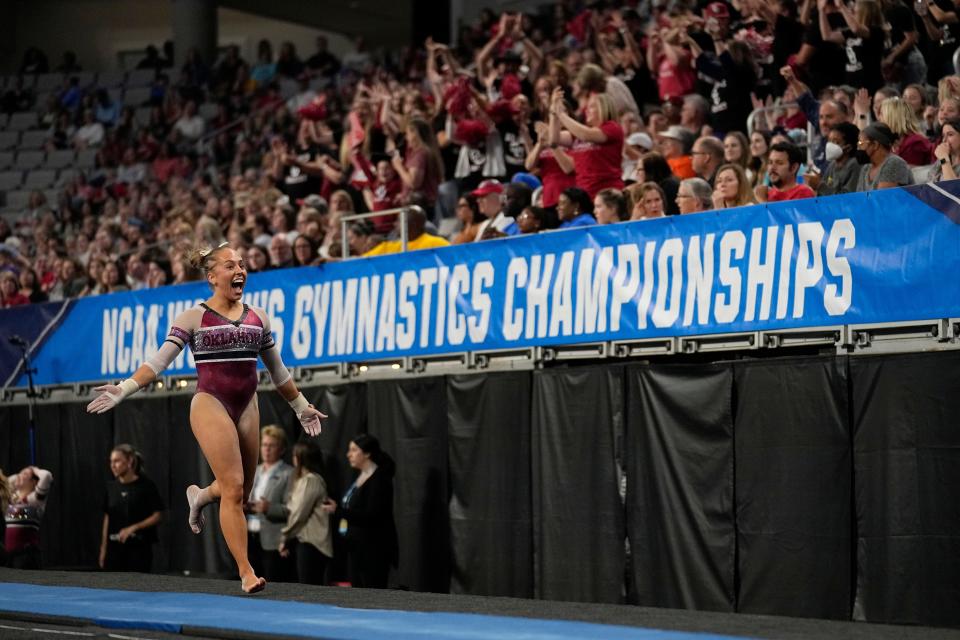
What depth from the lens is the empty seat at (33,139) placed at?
93.1 feet

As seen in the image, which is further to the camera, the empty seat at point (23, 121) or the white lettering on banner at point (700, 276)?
the empty seat at point (23, 121)

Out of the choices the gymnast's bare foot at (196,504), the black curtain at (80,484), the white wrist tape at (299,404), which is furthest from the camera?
the black curtain at (80,484)

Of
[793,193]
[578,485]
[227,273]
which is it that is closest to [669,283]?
[793,193]

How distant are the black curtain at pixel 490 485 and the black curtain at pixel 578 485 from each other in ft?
0.59

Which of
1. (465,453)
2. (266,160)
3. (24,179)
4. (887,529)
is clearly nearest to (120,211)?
(266,160)

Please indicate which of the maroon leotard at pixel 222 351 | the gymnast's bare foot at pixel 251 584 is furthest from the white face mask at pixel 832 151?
the gymnast's bare foot at pixel 251 584

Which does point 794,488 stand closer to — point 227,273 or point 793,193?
point 793,193

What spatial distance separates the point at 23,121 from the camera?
29.2m

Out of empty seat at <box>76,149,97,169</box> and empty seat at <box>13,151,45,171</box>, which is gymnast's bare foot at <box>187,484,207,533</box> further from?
empty seat at <box>13,151,45,171</box>

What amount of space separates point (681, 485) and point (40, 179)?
19.9 m

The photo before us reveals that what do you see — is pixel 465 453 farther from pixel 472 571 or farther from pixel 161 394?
pixel 161 394

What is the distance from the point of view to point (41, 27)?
35.0 meters

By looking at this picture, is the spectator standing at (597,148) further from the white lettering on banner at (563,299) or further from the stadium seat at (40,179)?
the stadium seat at (40,179)

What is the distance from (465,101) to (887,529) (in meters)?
8.51
